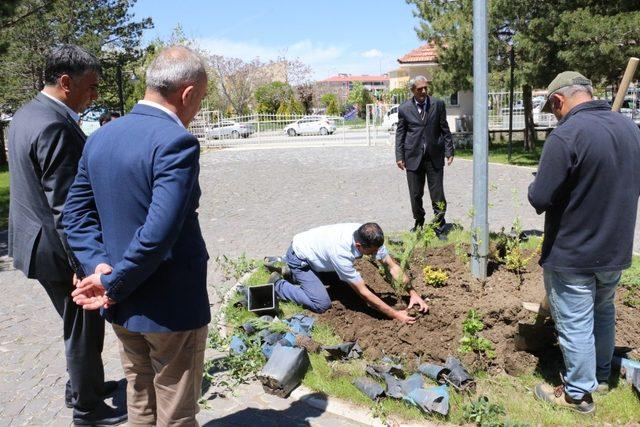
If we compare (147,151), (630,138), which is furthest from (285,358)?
(630,138)

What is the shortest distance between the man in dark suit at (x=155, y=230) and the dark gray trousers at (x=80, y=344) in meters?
0.87

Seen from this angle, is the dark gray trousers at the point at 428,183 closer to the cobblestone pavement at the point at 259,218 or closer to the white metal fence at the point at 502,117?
the cobblestone pavement at the point at 259,218

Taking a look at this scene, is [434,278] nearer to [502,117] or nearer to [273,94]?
[502,117]

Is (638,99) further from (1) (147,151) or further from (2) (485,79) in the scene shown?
(1) (147,151)

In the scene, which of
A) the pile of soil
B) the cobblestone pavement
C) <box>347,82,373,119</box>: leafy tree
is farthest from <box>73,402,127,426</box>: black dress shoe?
<box>347,82,373,119</box>: leafy tree

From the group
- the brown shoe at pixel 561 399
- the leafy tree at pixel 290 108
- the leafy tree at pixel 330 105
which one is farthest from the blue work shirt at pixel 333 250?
the leafy tree at pixel 330 105

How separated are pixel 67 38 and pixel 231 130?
9.29 m

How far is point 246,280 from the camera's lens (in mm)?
5984

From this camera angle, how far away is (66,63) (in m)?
3.18

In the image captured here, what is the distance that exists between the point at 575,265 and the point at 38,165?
2954 mm

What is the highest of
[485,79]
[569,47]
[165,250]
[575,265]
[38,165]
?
[569,47]

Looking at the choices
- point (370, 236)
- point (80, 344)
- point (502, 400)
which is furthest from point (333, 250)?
point (80, 344)

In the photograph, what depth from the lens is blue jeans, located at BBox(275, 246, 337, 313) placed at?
5.04 metres

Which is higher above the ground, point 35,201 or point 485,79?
point 485,79
